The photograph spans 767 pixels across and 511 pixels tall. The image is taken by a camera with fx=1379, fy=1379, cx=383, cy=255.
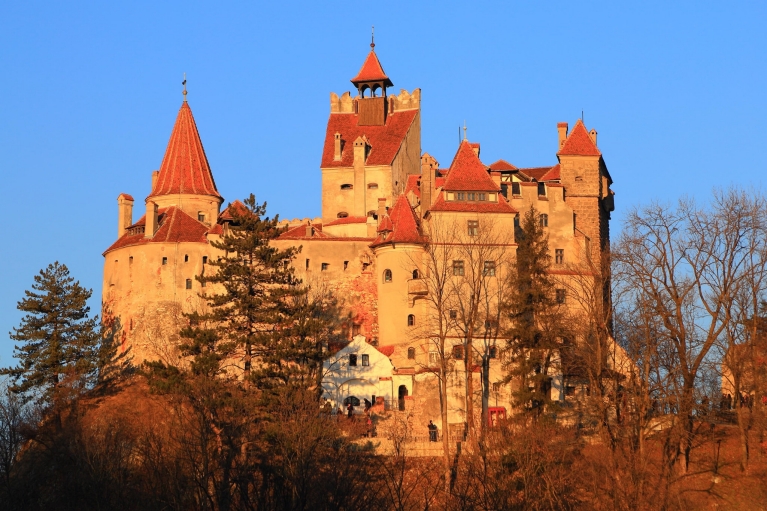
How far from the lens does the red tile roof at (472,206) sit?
231 feet

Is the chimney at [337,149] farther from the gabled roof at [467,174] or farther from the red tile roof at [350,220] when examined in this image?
the gabled roof at [467,174]

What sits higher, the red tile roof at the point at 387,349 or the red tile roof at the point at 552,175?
the red tile roof at the point at 552,175

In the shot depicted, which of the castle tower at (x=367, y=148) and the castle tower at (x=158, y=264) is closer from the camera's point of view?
the castle tower at (x=158, y=264)

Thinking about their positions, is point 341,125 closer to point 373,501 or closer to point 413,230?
point 413,230

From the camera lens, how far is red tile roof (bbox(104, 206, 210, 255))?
81250 mm

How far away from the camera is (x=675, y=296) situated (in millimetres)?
57938

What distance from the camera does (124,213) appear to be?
86.2 m

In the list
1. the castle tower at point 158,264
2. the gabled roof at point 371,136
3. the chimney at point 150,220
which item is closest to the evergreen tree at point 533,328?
the gabled roof at point 371,136

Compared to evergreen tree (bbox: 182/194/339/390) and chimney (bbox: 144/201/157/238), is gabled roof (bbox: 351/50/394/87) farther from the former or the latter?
evergreen tree (bbox: 182/194/339/390)

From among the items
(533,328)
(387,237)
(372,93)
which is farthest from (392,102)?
(533,328)

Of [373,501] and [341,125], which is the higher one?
[341,125]

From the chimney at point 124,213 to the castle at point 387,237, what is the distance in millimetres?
97

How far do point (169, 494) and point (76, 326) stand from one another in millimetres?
28883

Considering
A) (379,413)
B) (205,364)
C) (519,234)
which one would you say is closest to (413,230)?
(519,234)
